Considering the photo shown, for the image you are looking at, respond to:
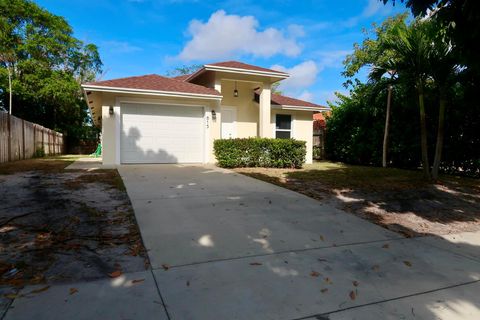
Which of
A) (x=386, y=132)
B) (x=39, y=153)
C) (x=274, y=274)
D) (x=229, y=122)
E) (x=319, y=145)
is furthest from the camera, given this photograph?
(x=39, y=153)

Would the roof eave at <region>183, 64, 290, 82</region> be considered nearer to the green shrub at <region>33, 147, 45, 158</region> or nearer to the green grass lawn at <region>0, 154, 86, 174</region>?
the green grass lawn at <region>0, 154, 86, 174</region>

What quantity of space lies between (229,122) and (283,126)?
8.65 ft

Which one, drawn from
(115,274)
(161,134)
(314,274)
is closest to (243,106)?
(161,134)

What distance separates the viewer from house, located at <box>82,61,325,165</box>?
11250mm

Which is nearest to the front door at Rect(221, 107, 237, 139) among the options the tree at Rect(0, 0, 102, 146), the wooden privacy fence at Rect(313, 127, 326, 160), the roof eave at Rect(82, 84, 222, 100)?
the roof eave at Rect(82, 84, 222, 100)

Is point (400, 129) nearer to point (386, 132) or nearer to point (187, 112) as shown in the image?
point (386, 132)

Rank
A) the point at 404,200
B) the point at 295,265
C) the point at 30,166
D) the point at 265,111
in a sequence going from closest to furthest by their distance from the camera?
the point at 295,265, the point at 404,200, the point at 30,166, the point at 265,111

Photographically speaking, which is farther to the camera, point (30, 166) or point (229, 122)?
point (229, 122)

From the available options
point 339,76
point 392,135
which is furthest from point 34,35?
point 392,135

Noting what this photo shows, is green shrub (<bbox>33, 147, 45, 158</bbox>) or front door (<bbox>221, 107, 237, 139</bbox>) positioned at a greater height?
front door (<bbox>221, 107, 237, 139</bbox>)

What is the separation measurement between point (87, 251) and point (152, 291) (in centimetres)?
117

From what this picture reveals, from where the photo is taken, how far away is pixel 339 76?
17.2 metres

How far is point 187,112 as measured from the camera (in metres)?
12.4

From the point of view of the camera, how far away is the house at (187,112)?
443 inches
